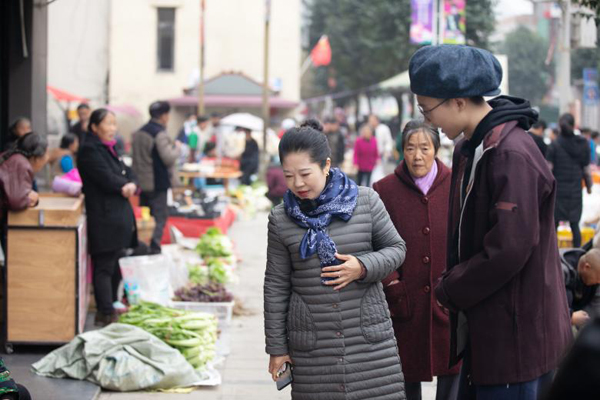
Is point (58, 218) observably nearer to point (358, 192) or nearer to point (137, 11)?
point (358, 192)

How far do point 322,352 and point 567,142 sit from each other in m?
9.22

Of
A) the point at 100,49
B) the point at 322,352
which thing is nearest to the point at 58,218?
the point at 322,352

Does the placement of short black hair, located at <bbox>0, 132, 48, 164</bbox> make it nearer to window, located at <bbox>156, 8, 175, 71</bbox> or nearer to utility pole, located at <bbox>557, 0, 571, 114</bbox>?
utility pole, located at <bbox>557, 0, 571, 114</bbox>

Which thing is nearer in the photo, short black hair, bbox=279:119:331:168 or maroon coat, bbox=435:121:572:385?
maroon coat, bbox=435:121:572:385

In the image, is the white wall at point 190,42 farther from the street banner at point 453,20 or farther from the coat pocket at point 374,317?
the coat pocket at point 374,317

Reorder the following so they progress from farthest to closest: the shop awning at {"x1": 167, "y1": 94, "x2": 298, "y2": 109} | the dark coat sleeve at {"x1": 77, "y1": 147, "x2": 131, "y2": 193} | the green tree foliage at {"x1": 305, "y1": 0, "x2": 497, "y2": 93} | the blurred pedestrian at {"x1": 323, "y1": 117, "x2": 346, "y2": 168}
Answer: the green tree foliage at {"x1": 305, "y1": 0, "x2": 497, "y2": 93}
the shop awning at {"x1": 167, "y1": 94, "x2": 298, "y2": 109}
the blurred pedestrian at {"x1": 323, "y1": 117, "x2": 346, "y2": 168}
the dark coat sleeve at {"x1": 77, "y1": 147, "x2": 131, "y2": 193}

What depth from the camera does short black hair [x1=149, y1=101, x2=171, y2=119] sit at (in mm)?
10762

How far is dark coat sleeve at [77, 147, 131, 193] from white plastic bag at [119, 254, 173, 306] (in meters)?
0.77

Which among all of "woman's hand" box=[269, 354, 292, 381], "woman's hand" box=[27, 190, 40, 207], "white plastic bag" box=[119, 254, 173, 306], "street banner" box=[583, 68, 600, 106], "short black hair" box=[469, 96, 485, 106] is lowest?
Answer: "white plastic bag" box=[119, 254, 173, 306]

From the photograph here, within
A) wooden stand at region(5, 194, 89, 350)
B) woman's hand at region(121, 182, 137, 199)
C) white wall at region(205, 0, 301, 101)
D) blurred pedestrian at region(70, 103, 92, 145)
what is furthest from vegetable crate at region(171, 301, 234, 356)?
white wall at region(205, 0, 301, 101)

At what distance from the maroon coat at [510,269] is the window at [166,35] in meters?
37.6

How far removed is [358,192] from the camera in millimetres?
4129

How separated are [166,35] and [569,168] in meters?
30.0

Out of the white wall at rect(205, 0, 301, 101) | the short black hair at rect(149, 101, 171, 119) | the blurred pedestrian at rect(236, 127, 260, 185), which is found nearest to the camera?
the short black hair at rect(149, 101, 171, 119)
